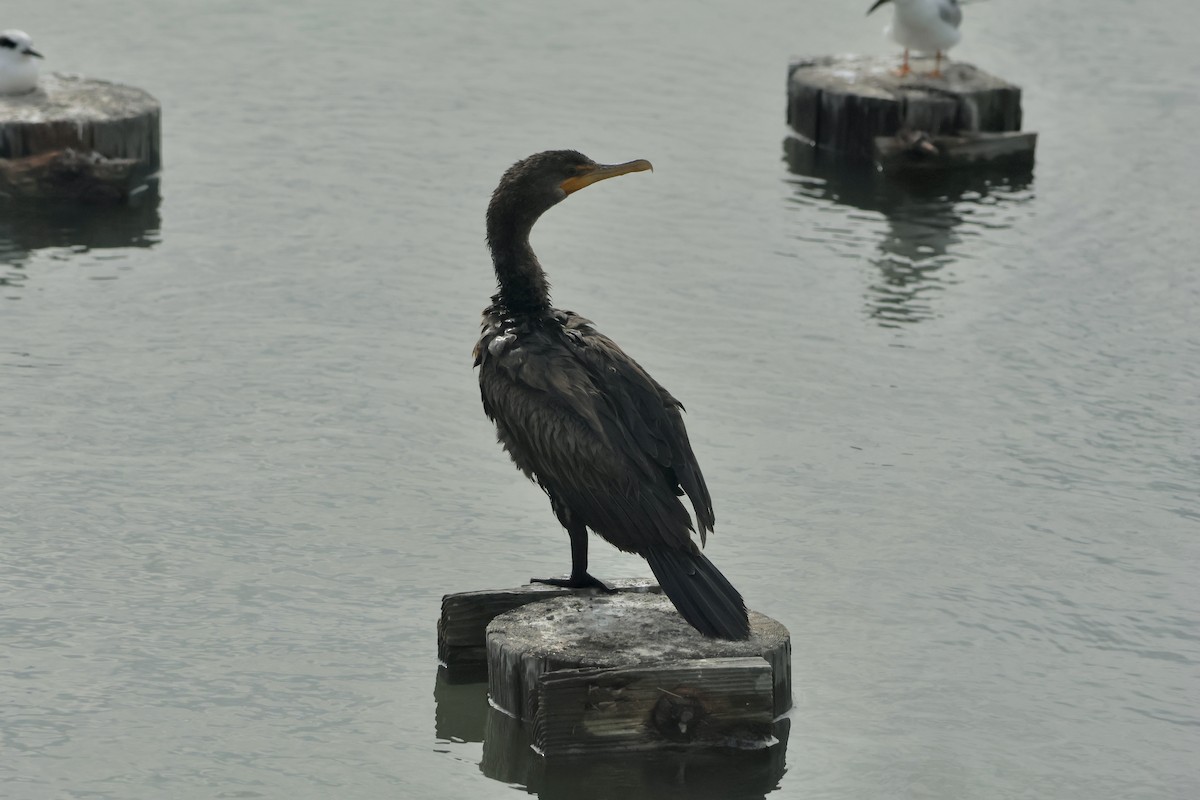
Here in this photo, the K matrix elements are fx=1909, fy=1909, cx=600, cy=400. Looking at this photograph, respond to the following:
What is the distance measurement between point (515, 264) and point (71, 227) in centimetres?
591

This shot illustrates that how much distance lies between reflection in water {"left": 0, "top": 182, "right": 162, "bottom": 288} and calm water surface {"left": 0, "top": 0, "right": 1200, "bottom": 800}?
0.15 feet

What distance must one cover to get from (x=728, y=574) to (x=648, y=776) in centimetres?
160

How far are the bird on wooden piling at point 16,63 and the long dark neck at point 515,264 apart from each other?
6483 millimetres

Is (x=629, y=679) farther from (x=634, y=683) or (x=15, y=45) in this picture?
(x=15, y=45)

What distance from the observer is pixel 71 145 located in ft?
39.1

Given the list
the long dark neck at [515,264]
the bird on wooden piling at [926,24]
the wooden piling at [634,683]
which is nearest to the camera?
the wooden piling at [634,683]

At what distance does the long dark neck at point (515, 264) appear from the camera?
6301mm

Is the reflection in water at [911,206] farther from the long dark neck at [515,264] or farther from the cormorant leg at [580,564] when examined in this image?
the cormorant leg at [580,564]

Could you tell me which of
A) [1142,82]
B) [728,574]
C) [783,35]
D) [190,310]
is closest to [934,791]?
[728,574]

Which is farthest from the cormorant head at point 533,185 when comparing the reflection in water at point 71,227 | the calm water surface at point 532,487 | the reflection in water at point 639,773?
the reflection in water at point 71,227

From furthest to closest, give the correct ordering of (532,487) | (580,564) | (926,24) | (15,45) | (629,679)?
(926,24), (15,45), (532,487), (580,564), (629,679)

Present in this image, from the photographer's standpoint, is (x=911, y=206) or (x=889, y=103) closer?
(x=911, y=206)

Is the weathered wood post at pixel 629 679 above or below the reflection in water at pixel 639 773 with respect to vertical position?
above

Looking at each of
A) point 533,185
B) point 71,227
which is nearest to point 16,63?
point 71,227
